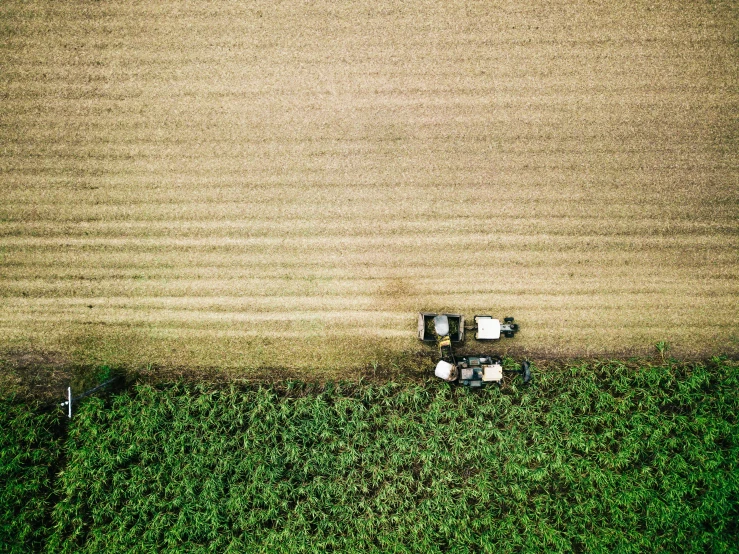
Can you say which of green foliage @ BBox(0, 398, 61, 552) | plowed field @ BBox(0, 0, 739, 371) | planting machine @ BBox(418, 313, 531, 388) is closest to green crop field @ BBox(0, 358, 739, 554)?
green foliage @ BBox(0, 398, 61, 552)

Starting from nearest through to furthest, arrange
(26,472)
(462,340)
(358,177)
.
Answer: (26,472), (462,340), (358,177)

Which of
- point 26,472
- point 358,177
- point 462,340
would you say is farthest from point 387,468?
point 26,472

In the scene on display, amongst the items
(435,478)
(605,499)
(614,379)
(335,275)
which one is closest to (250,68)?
(335,275)

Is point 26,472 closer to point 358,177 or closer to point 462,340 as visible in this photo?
point 358,177

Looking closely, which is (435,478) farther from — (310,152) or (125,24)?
(125,24)

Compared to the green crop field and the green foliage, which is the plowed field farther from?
the green foliage
